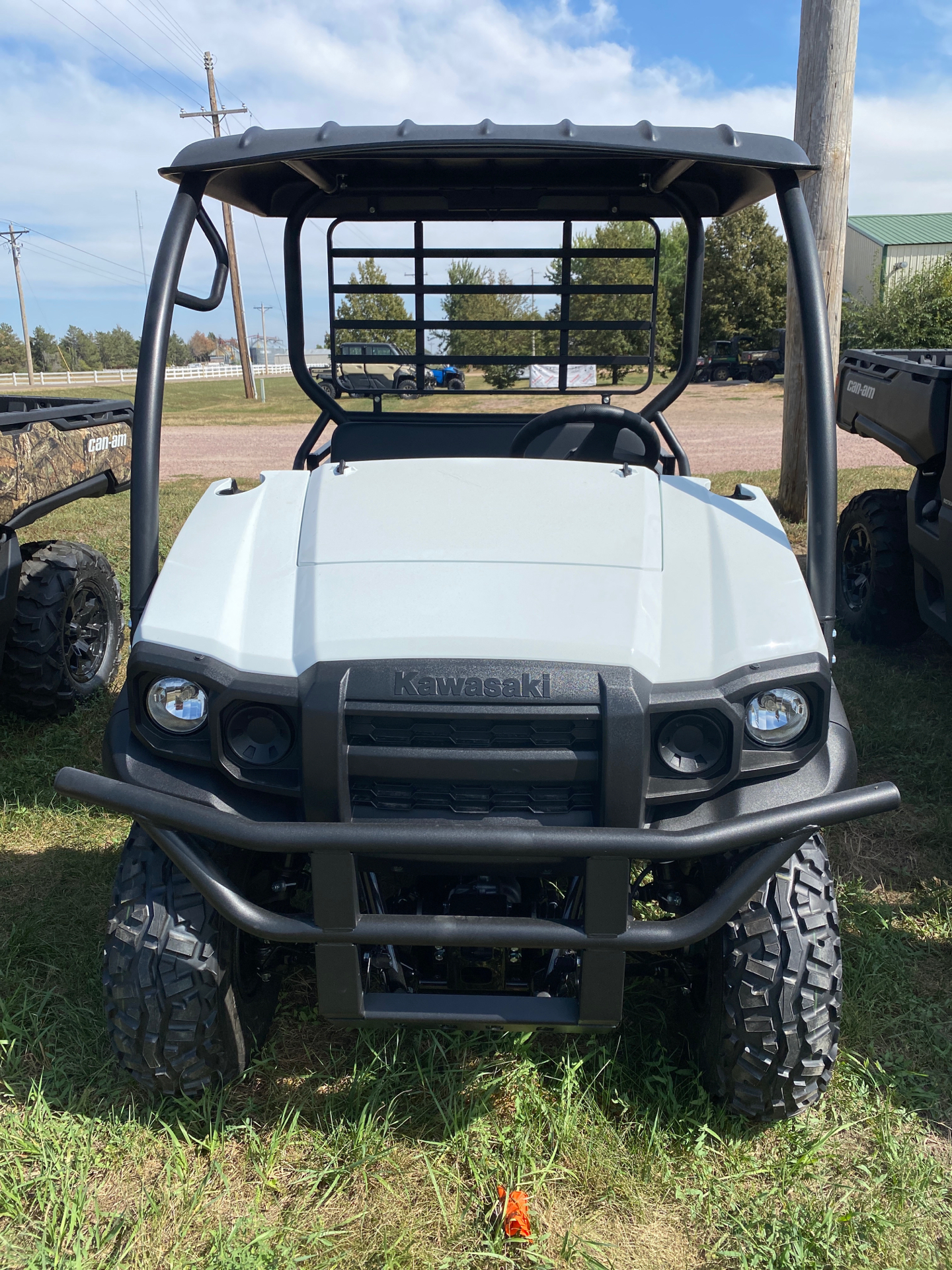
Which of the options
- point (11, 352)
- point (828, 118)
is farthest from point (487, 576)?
point (11, 352)

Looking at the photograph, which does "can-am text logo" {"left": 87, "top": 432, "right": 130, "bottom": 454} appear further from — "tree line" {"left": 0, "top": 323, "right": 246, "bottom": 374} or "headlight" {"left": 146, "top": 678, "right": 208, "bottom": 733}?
"tree line" {"left": 0, "top": 323, "right": 246, "bottom": 374}

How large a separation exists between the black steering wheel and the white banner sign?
0.58m

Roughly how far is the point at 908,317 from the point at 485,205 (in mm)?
22028

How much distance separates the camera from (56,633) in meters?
3.71

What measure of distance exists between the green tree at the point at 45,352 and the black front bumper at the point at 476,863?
78532 mm

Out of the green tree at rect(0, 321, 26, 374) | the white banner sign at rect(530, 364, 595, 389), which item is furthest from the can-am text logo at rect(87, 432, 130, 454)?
the green tree at rect(0, 321, 26, 374)

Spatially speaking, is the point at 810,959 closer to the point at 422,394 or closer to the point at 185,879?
the point at 185,879

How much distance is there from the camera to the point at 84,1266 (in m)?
1.64

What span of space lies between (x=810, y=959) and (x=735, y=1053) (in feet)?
0.73

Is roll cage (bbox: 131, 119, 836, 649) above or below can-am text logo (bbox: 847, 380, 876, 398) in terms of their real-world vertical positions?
above

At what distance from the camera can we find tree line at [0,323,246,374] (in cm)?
Answer: 7431

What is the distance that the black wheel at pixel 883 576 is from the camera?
4266mm

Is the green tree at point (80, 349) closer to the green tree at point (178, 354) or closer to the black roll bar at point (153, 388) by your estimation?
the green tree at point (178, 354)

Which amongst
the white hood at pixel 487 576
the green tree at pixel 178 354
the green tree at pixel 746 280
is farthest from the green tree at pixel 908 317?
the green tree at pixel 178 354
